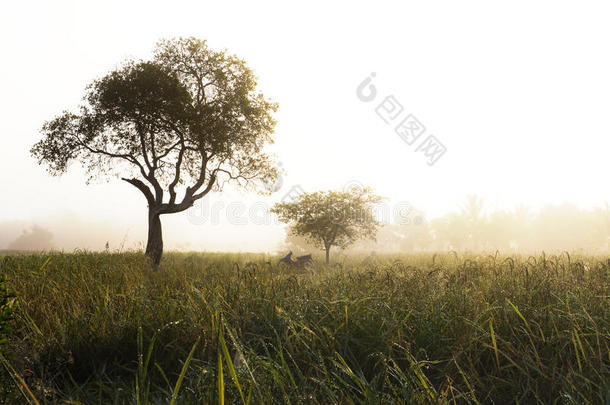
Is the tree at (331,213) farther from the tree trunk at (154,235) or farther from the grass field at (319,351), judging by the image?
the grass field at (319,351)

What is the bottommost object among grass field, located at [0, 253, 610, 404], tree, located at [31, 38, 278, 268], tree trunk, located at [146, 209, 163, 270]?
grass field, located at [0, 253, 610, 404]

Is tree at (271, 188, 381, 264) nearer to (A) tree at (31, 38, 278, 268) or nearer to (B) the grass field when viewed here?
(A) tree at (31, 38, 278, 268)

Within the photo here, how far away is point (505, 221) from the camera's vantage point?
2611 inches

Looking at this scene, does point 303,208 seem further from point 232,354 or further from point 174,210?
point 232,354

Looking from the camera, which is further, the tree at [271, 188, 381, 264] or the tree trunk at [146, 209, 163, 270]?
the tree at [271, 188, 381, 264]

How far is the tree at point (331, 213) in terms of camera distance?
74.6 ft

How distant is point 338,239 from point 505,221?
5603 centimetres

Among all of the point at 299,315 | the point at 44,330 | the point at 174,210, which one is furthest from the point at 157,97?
the point at 299,315

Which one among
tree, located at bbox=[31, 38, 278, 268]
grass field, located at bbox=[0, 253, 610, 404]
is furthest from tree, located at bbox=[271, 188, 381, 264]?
grass field, located at bbox=[0, 253, 610, 404]

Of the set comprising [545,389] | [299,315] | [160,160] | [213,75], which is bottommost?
[545,389]

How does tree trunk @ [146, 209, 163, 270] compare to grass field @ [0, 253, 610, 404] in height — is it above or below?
above

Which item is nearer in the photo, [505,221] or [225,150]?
[225,150]

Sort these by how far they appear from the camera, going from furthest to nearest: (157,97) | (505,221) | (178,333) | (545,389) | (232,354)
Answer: (505,221) < (157,97) < (178,333) < (232,354) < (545,389)

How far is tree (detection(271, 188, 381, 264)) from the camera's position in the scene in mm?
22734
